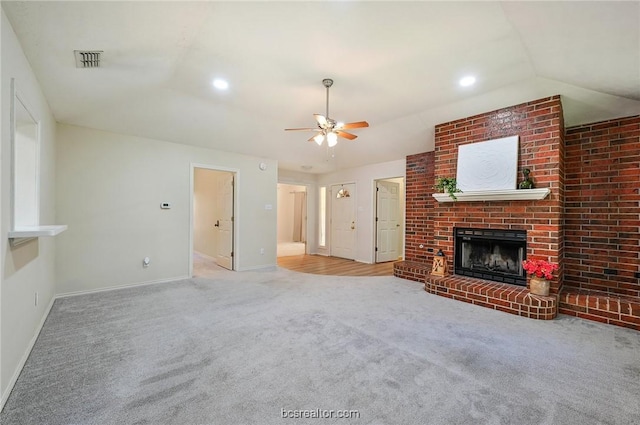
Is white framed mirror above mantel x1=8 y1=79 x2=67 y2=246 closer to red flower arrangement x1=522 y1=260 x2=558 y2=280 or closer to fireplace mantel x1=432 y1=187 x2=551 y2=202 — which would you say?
fireplace mantel x1=432 y1=187 x2=551 y2=202

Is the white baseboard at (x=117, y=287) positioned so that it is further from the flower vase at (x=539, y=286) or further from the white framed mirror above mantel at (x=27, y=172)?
the flower vase at (x=539, y=286)

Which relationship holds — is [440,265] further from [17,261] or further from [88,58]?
[88,58]

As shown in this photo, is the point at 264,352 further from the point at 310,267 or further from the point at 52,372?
the point at 310,267

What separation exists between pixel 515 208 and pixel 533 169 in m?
0.54

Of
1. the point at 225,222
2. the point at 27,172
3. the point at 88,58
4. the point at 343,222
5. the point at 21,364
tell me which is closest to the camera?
the point at 21,364

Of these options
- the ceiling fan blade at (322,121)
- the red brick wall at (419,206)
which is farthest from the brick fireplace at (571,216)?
the ceiling fan blade at (322,121)

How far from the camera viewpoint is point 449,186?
416 cm

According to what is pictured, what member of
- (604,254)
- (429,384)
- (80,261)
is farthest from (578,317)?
(80,261)

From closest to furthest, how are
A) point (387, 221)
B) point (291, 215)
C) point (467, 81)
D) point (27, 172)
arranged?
point (27, 172)
point (467, 81)
point (387, 221)
point (291, 215)

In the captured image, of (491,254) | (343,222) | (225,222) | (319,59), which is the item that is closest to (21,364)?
(319,59)

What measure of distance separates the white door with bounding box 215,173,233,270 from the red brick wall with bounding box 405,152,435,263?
3.74m

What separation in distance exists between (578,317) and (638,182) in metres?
1.80

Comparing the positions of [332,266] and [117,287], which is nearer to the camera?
[117,287]

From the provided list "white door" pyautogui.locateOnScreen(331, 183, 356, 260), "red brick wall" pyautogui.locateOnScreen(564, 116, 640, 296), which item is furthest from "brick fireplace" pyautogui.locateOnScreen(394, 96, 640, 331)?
"white door" pyautogui.locateOnScreen(331, 183, 356, 260)
